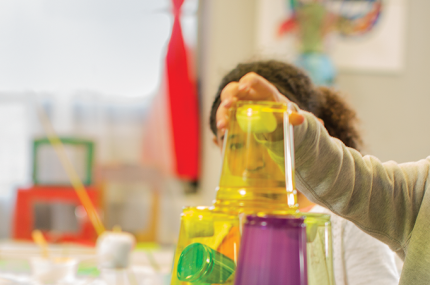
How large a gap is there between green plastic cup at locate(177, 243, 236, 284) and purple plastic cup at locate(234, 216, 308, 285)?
43 millimetres

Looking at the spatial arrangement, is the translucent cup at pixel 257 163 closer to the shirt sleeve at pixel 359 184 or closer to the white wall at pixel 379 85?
the shirt sleeve at pixel 359 184

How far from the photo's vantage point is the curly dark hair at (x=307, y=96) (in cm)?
72

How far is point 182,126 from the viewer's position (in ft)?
6.76

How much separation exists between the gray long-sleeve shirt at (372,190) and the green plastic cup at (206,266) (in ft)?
0.38

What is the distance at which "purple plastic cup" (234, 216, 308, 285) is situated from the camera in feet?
0.72

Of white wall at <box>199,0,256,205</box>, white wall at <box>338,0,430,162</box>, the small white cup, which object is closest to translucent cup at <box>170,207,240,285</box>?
the small white cup

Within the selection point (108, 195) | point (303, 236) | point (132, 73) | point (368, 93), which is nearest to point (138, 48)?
point (132, 73)

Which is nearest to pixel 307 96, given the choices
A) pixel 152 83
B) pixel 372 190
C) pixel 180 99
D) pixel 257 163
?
pixel 372 190

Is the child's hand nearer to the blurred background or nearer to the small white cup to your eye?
the small white cup

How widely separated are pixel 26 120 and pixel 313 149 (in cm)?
196

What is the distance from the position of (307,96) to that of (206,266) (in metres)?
0.50

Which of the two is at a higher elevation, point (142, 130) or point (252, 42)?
point (252, 42)

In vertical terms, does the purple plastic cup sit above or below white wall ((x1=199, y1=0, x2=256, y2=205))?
below

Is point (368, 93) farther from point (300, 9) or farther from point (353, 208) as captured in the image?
point (353, 208)
